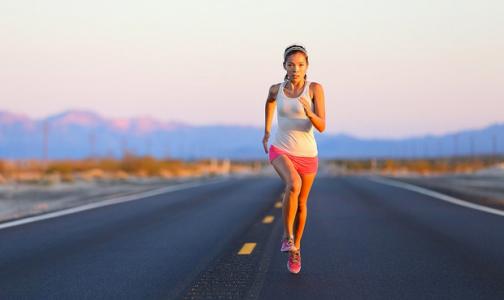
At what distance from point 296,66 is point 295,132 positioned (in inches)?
24.9

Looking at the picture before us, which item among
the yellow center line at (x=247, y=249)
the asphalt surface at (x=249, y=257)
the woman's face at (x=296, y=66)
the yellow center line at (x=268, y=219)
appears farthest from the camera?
the yellow center line at (x=268, y=219)

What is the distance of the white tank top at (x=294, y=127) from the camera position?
7930 millimetres

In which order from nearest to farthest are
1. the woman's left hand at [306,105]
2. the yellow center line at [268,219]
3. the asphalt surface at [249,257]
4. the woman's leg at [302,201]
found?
1. the asphalt surface at [249,257]
2. the woman's left hand at [306,105]
3. the woman's leg at [302,201]
4. the yellow center line at [268,219]

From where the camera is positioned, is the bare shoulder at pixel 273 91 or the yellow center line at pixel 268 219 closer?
the bare shoulder at pixel 273 91

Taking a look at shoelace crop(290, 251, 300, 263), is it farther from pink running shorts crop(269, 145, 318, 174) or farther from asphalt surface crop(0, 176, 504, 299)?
pink running shorts crop(269, 145, 318, 174)

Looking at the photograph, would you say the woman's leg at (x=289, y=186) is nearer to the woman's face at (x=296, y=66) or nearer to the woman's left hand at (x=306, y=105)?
the woman's left hand at (x=306, y=105)

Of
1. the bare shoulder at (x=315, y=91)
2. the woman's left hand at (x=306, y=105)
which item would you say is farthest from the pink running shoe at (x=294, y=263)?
the bare shoulder at (x=315, y=91)

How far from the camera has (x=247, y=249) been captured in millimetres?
10000

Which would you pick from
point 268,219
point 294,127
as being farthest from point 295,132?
point 268,219

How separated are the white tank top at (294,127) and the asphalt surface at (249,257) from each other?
121 cm

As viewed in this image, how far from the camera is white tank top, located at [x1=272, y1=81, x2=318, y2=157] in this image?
7.93 m

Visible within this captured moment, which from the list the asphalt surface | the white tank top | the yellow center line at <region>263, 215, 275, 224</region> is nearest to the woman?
the white tank top

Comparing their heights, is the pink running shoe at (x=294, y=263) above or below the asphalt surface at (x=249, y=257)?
above

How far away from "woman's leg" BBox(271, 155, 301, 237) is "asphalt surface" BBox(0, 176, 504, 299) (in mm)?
506
